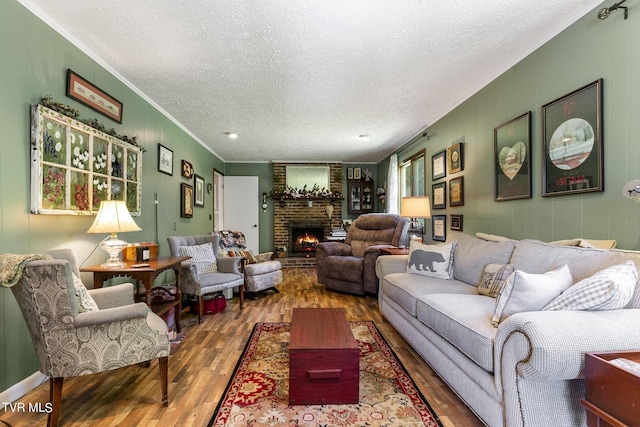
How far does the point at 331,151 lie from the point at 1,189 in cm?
490

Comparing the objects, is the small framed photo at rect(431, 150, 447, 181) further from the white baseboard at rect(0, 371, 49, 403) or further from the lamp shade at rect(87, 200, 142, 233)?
the white baseboard at rect(0, 371, 49, 403)

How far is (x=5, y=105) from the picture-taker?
1.80 metres

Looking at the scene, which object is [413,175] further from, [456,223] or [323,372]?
[323,372]

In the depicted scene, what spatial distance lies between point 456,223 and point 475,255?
1.15m

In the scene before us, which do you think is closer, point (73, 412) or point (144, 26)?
point (73, 412)

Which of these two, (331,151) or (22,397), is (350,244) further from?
(22,397)

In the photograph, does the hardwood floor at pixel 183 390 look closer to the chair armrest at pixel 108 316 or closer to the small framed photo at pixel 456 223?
the chair armrest at pixel 108 316

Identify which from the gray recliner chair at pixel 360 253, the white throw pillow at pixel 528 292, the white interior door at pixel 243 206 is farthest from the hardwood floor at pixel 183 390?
the white interior door at pixel 243 206

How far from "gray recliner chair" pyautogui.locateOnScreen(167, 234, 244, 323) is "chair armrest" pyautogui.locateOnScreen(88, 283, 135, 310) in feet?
3.53

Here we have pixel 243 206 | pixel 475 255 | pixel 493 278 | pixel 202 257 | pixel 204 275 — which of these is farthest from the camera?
pixel 243 206

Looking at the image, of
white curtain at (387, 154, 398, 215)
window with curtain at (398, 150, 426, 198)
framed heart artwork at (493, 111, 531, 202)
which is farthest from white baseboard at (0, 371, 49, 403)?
white curtain at (387, 154, 398, 215)

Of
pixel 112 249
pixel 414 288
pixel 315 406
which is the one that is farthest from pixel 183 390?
pixel 414 288

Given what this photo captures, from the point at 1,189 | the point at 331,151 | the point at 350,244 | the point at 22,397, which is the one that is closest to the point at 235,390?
the point at 22,397

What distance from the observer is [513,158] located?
8.88 ft
